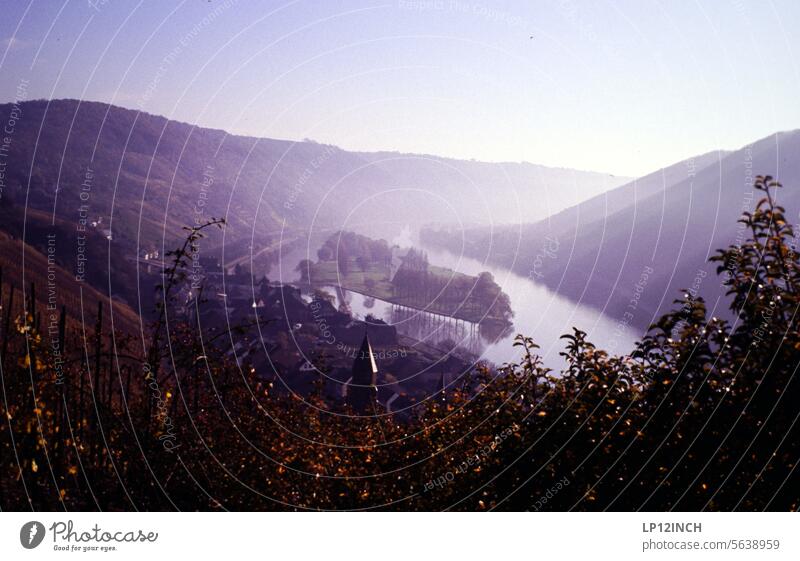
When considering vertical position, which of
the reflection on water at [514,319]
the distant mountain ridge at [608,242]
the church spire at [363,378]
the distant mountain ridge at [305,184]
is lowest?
the church spire at [363,378]

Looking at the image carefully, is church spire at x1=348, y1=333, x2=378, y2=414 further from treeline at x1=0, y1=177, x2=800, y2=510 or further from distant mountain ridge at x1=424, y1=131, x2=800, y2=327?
distant mountain ridge at x1=424, y1=131, x2=800, y2=327

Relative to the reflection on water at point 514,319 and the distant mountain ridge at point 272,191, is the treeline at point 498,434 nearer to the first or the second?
the reflection on water at point 514,319

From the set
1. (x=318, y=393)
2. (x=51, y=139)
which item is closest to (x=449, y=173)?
(x=318, y=393)

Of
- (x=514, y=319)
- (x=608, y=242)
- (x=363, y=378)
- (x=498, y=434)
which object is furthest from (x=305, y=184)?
(x=498, y=434)

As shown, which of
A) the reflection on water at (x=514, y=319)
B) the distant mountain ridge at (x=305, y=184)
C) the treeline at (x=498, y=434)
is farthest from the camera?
the distant mountain ridge at (x=305, y=184)

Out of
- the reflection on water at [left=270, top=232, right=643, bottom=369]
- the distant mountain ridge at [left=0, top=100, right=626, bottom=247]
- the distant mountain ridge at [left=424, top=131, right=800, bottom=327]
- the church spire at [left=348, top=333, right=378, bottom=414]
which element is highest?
the distant mountain ridge at [left=0, top=100, right=626, bottom=247]

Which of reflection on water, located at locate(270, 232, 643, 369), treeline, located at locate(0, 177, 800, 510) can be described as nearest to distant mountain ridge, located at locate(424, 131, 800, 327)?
reflection on water, located at locate(270, 232, 643, 369)

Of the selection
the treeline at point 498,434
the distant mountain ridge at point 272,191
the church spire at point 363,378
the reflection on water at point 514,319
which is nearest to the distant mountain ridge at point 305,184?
the distant mountain ridge at point 272,191
